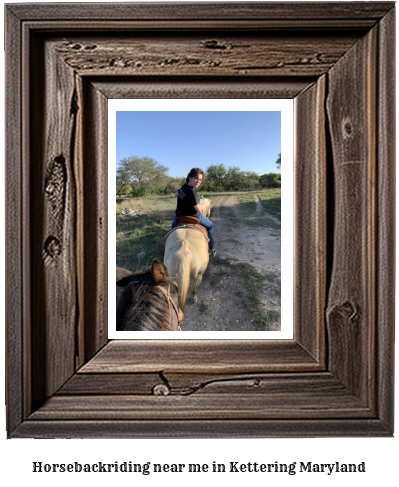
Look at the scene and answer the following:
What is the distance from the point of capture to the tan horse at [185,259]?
952mm

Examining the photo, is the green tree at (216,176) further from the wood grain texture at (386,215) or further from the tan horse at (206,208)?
the wood grain texture at (386,215)

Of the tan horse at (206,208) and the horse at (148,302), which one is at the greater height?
the tan horse at (206,208)

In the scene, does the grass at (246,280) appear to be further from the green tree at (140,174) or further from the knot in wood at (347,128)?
the knot in wood at (347,128)

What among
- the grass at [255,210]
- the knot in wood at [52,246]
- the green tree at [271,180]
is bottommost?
the knot in wood at [52,246]

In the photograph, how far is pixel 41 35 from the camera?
89 cm

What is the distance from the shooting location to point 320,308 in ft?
3.00

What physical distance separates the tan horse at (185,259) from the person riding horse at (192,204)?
0.08 ft

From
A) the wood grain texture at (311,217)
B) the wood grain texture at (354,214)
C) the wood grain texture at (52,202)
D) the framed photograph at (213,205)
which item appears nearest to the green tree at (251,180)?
the framed photograph at (213,205)

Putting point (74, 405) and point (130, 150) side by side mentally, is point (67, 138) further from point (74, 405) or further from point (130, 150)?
point (74, 405)

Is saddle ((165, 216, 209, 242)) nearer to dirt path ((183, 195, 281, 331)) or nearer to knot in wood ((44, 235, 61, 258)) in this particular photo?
dirt path ((183, 195, 281, 331))
